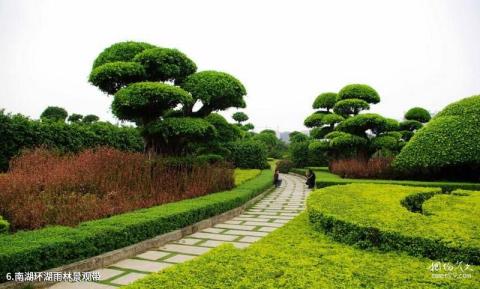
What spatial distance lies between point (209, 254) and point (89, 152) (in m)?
6.28

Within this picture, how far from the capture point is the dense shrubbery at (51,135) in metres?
10.5

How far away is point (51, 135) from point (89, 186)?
575 cm

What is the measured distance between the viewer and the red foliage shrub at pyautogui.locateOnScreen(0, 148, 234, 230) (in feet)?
19.1

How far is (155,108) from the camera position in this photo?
33.7ft

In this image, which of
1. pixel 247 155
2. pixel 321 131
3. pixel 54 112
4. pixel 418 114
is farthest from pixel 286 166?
pixel 54 112

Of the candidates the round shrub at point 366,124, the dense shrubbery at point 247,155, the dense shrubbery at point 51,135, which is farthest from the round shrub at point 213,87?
the dense shrubbery at point 247,155

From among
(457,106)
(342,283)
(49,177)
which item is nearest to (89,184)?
(49,177)

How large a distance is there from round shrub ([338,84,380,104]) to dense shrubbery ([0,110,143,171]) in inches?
527

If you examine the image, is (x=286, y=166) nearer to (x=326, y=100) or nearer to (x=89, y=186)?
(x=326, y=100)

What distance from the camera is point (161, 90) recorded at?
9148mm

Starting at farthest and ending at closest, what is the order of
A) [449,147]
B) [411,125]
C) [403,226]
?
[411,125]
[449,147]
[403,226]

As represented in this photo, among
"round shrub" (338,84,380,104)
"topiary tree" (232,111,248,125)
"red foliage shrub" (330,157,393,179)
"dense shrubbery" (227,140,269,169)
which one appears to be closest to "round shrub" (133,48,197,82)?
"red foliage shrub" (330,157,393,179)

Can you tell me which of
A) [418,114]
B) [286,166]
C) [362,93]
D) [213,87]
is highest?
[362,93]

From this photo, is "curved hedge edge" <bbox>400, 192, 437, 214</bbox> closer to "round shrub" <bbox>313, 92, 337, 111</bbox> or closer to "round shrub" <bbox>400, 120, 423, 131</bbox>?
"round shrub" <bbox>313, 92, 337, 111</bbox>
